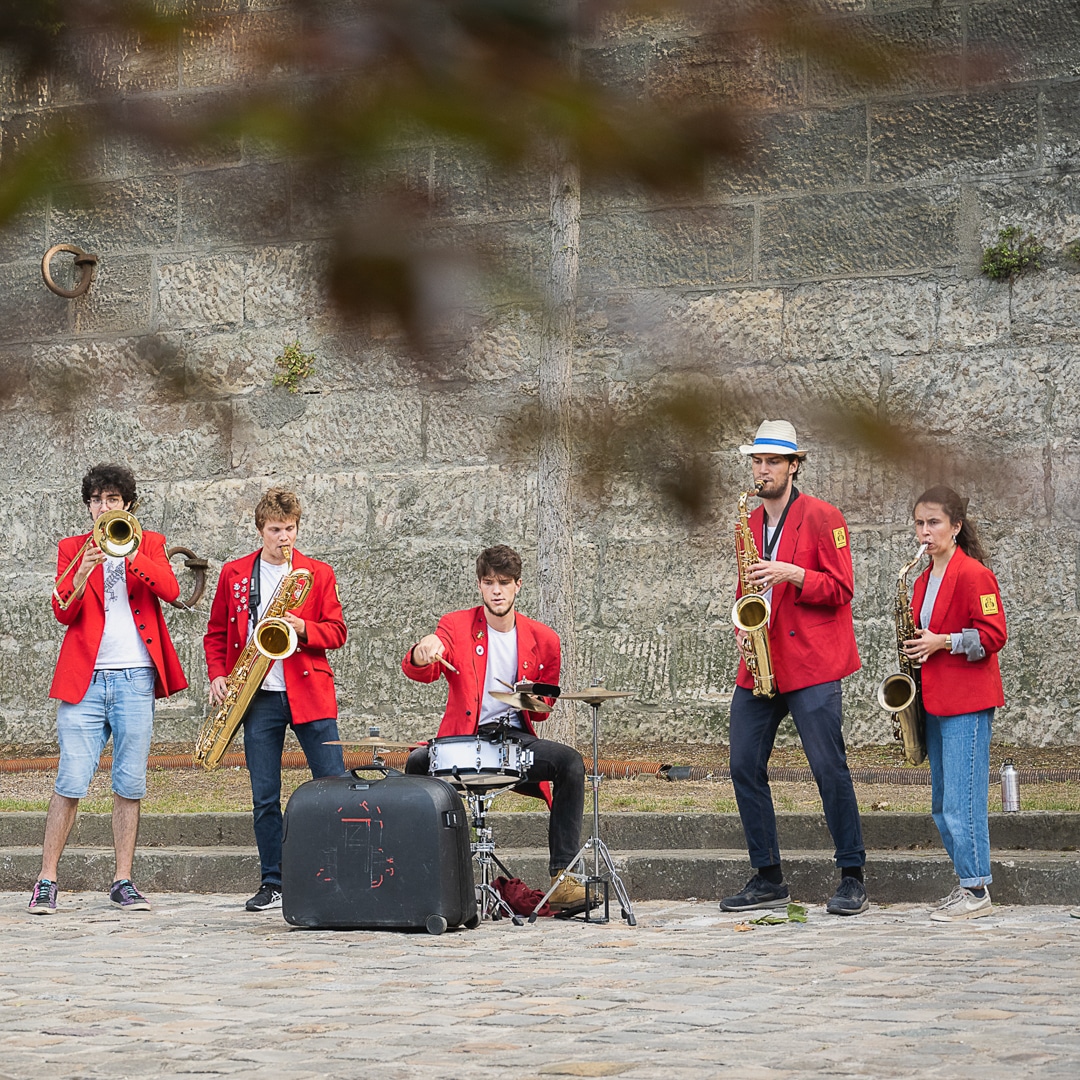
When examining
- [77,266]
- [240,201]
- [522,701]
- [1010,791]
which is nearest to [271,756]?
[522,701]

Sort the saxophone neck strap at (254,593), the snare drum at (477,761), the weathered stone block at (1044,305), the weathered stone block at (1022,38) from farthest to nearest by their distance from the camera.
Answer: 1. the saxophone neck strap at (254,593)
2. the snare drum at (477,761)
3. the weathered stone block at (1044,305)
4. the weathered stone block at (1022,38)

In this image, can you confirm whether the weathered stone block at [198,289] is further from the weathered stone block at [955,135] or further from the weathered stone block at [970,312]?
the weathered stone block at [970,312]

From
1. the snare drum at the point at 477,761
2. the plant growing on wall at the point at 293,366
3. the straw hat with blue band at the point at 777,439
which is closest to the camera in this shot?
the straw hat with blue band at the point at 777,439

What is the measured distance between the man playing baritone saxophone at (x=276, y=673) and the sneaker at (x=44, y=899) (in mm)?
796

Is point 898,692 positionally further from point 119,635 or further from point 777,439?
point 777,439

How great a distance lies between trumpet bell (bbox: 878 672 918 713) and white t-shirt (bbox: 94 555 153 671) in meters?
3.02

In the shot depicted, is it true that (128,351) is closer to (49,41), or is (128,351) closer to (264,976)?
(49,41)

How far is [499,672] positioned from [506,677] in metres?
0.04

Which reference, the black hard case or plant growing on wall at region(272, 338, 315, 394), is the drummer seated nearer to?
the black hard case

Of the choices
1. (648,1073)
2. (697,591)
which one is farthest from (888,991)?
(697,591)

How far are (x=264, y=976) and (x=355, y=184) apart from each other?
174 inches

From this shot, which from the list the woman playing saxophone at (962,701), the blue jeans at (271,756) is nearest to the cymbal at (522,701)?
the blue jeans at (271,756)

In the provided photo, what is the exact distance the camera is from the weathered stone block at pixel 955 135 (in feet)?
5.05

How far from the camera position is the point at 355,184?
1.54 meters
